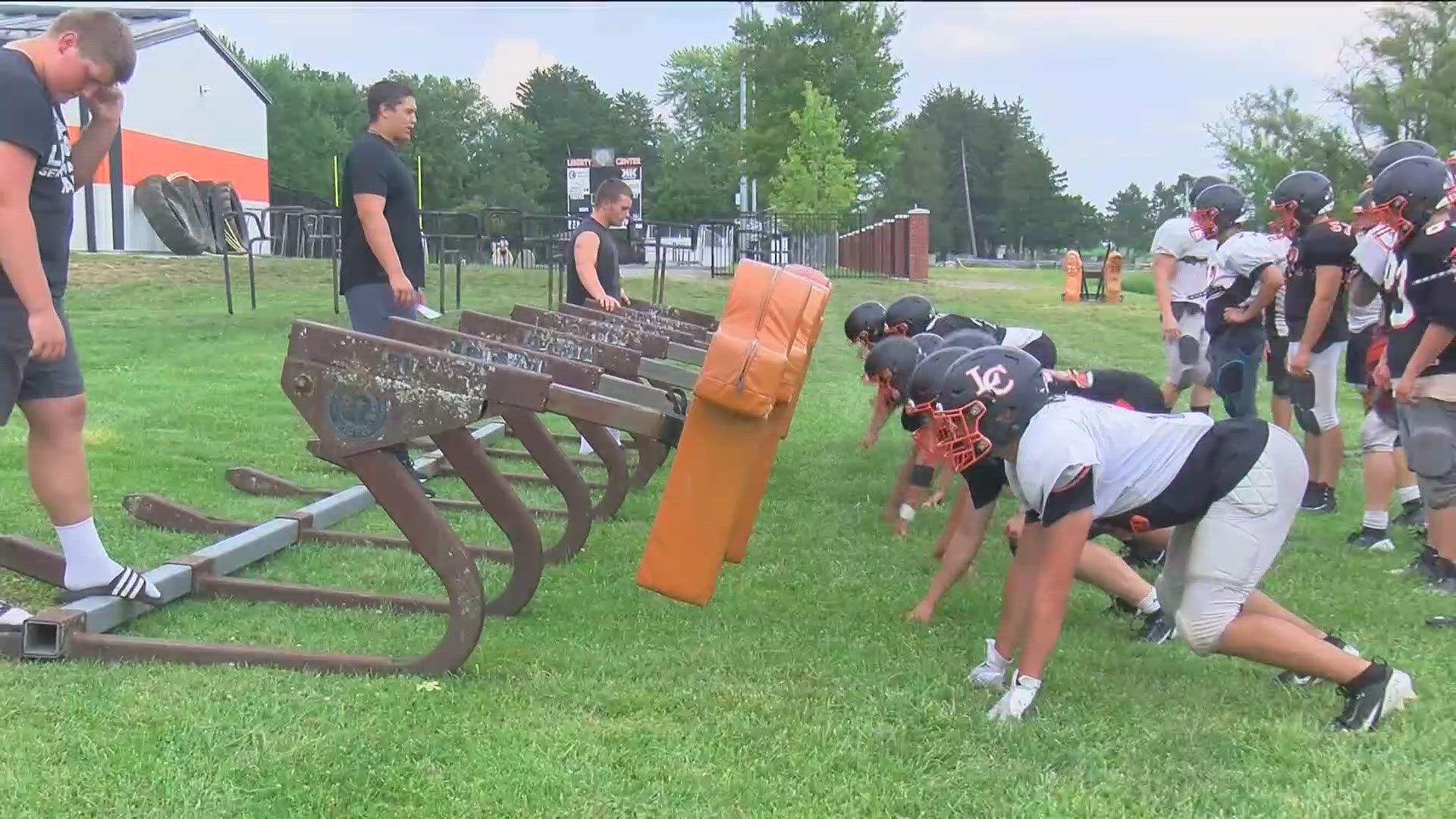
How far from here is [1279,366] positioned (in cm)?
767

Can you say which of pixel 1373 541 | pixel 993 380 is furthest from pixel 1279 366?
pixel 993 380

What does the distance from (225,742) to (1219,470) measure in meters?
3.03

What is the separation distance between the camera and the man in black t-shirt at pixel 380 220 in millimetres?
6371

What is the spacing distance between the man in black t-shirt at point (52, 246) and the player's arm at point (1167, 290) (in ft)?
20.9

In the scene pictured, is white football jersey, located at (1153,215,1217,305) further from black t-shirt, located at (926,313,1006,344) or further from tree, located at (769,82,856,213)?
tree, located at (769,82,856,213)

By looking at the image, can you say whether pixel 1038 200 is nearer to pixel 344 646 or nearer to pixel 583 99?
pixel 583 99

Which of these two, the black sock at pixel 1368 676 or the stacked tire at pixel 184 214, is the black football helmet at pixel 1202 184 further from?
the stacked tire at pixel 184 214

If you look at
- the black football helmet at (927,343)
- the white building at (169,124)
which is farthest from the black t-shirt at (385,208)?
the white building at (169,124)

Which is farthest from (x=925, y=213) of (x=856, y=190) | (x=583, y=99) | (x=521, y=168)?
(x=583, y=99)

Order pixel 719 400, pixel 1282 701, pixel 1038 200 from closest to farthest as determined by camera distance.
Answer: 1. pixel 719 400
2. pixel 1282 701
3. pixel 1038 200

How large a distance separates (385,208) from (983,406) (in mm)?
4088

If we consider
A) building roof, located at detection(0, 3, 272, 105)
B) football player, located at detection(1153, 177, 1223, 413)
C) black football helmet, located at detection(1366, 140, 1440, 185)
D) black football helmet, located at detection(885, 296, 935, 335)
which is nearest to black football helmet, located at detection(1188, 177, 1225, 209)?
football player, located at detection(1153, 177, 1223, 413)

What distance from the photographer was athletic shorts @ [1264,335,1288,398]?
7.55 m

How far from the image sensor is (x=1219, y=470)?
3.79 metres
